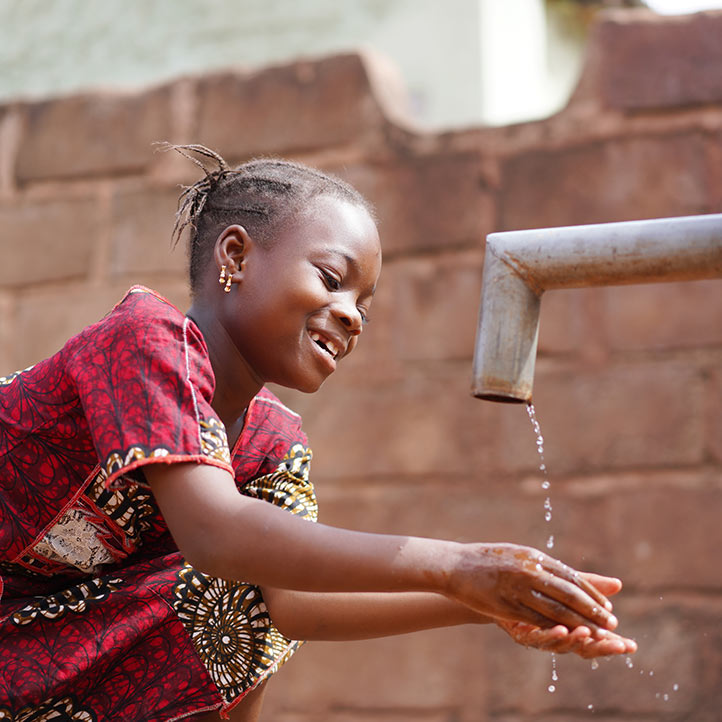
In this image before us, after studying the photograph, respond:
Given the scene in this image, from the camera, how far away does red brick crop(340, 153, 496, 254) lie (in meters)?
3.29

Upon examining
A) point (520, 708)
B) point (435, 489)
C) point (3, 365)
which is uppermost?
point (3, 365)

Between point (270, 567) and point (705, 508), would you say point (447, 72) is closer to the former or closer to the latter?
point (705, 508)

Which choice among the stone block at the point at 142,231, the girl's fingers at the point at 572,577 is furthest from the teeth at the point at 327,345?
the stone block at the point at 142,231

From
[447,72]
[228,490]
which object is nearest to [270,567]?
[228,490]

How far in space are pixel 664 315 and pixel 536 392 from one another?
15.5 inches

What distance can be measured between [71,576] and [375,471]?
52.4 inches

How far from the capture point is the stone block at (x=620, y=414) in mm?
3037

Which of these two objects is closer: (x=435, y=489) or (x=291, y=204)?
(x=291, y=204)

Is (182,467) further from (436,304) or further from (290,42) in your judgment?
(290,42)

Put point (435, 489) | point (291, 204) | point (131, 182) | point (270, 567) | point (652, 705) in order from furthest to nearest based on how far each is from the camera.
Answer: point (131, 182)
point (435, 489)
point (652, 705)
point (291, 204)
point (270, 567)

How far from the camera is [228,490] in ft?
5.30

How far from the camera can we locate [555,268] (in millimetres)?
1410

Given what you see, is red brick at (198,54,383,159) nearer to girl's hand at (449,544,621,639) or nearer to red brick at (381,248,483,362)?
red brick at (381,248,483,362)

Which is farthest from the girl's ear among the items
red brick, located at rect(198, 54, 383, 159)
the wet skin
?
red brick, located at rect(198, 54, 383, 159)
